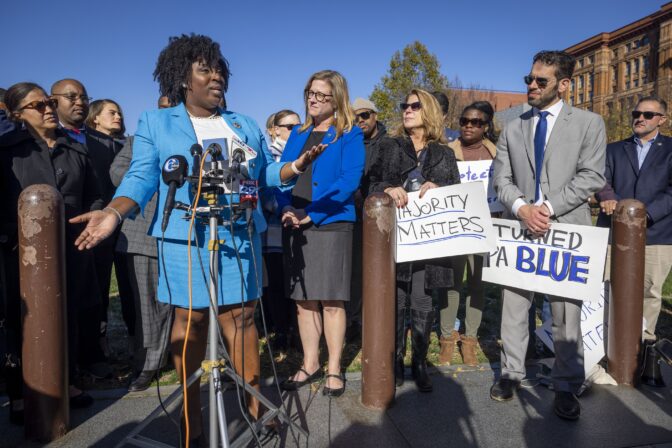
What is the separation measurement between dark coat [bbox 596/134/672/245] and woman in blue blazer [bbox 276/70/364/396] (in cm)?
267

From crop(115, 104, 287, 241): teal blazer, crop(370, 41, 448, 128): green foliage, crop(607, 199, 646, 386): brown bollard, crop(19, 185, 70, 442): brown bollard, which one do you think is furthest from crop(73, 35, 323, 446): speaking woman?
crop(370, 41, 448, 128): green foliage

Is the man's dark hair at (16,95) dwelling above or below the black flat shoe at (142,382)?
above

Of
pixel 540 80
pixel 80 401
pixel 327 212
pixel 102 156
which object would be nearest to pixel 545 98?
pixel 540 80

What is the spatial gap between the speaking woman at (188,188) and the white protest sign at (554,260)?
6.60 ft

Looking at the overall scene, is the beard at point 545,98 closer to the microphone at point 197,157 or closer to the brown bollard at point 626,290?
the brown bollard at point 626,290

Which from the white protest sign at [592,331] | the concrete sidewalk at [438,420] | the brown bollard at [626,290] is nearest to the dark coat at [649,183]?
the brown bollard at [626,290]

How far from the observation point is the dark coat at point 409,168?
4289 mm

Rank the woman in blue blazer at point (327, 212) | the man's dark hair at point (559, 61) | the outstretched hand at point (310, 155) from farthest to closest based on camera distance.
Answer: the woman in blue blazer at point (327, 212) → the man's dark hair at point (559, 61) → the outstretched hand at point (310, 155)

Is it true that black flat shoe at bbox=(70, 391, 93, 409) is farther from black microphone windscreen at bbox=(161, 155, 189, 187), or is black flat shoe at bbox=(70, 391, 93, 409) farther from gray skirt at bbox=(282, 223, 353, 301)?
black microphone windscreen at bbox=(161, 155, 189, 187)

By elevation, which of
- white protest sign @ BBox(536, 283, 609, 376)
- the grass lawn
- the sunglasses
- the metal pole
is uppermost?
the sunglasses

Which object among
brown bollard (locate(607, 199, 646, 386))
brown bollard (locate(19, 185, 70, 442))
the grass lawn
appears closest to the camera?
brown bollard (locate(19, 185, 70, 442))

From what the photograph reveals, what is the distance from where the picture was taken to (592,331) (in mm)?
4391

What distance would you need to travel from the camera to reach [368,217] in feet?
12.2

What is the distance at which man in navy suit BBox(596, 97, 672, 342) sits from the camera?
5020mm
